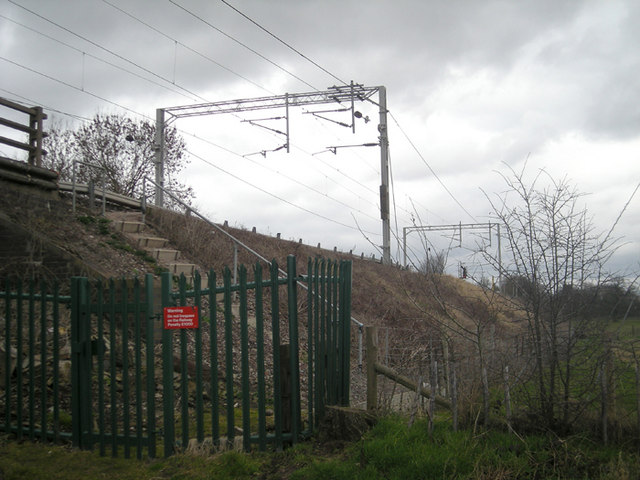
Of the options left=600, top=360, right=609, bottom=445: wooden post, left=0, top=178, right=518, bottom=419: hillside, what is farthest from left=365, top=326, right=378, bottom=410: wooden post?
left=600, top=360, right=609, bottom=445: wooden post

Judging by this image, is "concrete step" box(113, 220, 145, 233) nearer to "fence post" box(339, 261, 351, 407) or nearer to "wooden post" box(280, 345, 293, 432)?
"fence post" box(339, 261, 351, 407)

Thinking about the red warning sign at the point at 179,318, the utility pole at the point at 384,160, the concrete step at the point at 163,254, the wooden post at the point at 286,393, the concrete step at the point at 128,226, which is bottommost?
the wooden post at the point at 286,393

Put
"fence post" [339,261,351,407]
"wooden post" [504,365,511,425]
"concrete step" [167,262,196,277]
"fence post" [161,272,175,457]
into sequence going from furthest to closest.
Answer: "concrete step" [167,262,196,277] < "fence post" [339,261,351,407] < "fence post" [161,272,175,457] < "wooden post" [504,365,511,425]

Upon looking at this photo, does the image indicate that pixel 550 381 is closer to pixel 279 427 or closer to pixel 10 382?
Result: pixel 279 427

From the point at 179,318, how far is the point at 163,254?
582 cm

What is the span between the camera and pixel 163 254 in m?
10.1

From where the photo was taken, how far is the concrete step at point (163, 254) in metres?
9.88

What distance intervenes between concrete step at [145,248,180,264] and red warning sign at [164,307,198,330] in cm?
551

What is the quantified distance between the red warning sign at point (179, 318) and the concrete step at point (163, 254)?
551cm

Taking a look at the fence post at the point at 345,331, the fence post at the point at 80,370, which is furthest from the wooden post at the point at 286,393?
the fence post at the point at 80,370

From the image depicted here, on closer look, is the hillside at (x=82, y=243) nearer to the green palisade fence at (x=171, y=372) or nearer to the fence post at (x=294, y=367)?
the fence post at (x=294, y=367)

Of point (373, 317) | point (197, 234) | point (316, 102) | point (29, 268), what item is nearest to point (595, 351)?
point (29, 268)

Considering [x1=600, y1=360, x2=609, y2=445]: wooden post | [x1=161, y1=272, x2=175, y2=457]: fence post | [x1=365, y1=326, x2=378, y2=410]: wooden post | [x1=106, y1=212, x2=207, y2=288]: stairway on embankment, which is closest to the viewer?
[x1=600, y1=360, x2=609, y2=445]: wooden post

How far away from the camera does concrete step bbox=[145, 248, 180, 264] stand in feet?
32.4
